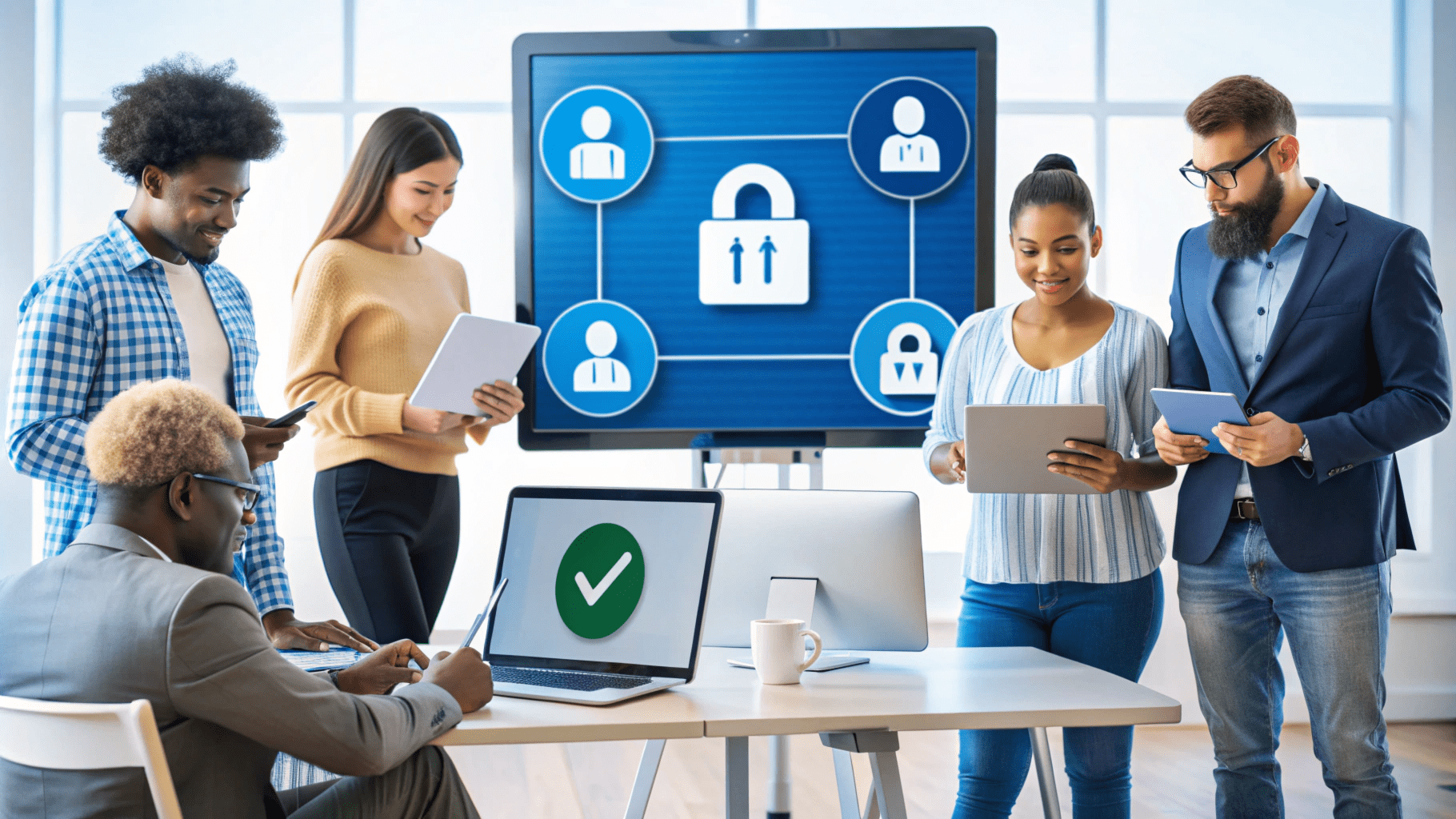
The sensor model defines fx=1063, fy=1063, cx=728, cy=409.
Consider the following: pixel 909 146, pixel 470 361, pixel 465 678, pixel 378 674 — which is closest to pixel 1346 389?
pixel 909 146

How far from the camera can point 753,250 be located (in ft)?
10.1

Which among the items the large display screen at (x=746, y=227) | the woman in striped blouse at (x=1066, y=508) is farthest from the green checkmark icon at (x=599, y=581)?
the large display screen at (x=746, y=227)

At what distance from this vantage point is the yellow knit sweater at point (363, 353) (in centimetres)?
247

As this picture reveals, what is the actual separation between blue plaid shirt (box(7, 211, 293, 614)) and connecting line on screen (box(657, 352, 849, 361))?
1.31 m

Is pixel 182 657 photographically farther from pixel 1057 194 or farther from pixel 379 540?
pixel 1057 194

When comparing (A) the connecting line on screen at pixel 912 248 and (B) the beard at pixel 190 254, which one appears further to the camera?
(A) the connecting line on screen at pixel 912 248

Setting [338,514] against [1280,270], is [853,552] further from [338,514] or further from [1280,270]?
[338,514]

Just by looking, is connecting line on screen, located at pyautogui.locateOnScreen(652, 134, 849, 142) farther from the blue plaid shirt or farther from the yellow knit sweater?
the blue plaid shirt

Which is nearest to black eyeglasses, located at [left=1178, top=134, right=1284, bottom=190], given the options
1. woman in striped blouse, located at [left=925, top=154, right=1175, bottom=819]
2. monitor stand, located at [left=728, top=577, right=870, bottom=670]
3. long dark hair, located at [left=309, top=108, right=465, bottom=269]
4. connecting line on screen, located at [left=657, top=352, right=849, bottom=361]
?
woman in striped blouse, located at [left=925, top=154, right=1175, bottom=819]

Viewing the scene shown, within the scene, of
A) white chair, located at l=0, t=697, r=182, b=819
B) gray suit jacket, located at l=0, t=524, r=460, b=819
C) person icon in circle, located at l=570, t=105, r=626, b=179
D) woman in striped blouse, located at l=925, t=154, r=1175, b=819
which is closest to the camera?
white chair, located at l=0, t=697, r=182, b=819

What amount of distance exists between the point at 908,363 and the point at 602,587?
1643mm

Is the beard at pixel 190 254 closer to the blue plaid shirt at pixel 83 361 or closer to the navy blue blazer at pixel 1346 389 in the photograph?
the blue plaid shirt at pixel 83 361

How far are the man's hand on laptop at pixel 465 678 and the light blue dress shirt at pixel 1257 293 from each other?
140cm

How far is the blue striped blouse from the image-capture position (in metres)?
2.00
